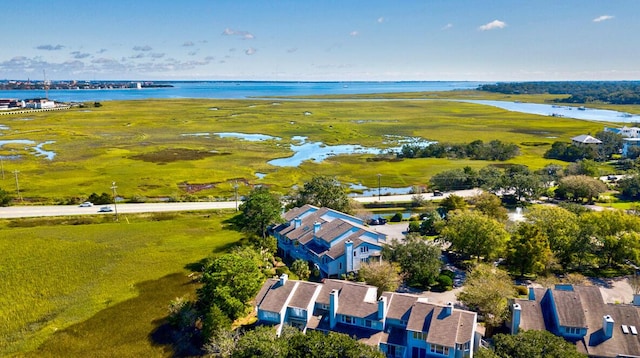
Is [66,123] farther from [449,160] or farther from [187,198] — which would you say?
[449,160]

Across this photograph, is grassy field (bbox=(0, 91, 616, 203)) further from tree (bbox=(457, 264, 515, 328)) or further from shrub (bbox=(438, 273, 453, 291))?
tree (bbox=(457, 264, 515, 328))

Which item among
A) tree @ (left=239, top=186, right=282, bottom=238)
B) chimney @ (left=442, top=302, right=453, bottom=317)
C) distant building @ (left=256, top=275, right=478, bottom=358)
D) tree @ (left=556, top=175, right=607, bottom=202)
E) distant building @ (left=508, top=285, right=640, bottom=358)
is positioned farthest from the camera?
tree @ (left=556, top=175, right=607, bottom=202)

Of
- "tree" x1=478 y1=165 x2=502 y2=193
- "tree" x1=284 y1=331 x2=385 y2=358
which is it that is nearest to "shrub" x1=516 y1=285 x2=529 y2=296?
"tree" x1=284 y1=331 x2=385 y2=358

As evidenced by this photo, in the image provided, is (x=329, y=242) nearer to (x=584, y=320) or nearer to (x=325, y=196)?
(x=325, y=196)

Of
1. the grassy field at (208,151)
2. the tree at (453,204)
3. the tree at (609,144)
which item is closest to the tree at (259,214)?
the tree at (453,204)

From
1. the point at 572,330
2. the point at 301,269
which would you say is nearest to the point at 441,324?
the point at 572,330
